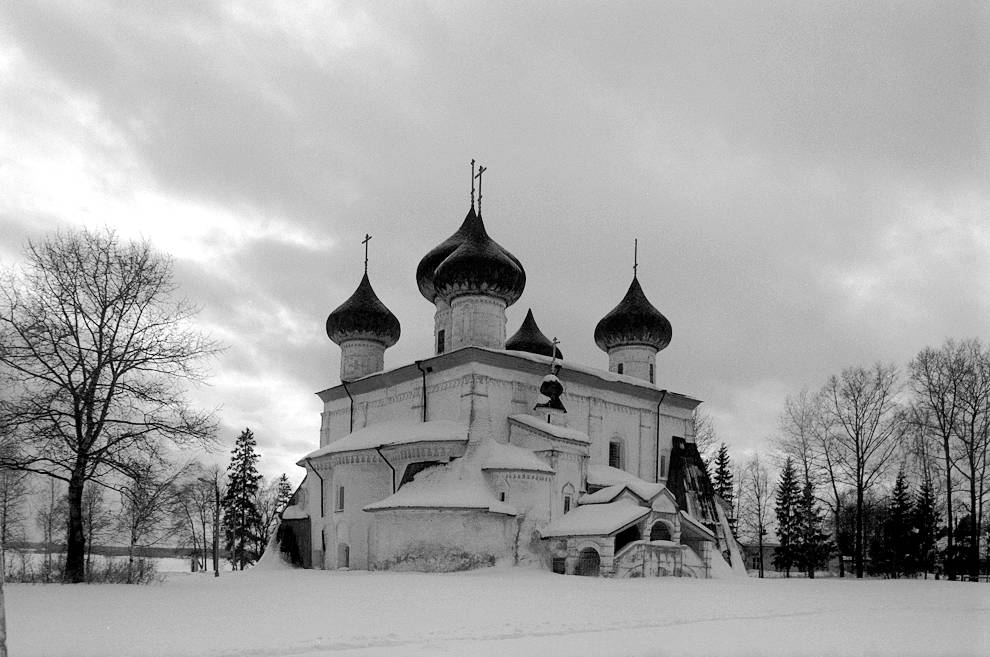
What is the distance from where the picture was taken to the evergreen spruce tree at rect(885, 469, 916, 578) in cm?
3988

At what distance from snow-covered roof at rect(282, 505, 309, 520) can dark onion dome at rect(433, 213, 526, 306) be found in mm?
10161

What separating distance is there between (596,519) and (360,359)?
13880mm

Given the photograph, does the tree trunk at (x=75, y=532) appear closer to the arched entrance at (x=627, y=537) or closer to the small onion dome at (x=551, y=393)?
the small onion dome at (x=551, y=393)

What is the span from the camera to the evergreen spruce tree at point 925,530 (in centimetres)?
3931

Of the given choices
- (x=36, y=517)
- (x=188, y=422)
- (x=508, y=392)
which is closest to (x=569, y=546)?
(x=508, y=392)

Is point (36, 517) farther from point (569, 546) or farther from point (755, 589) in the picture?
point (755, 589)

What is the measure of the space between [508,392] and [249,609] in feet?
52.5

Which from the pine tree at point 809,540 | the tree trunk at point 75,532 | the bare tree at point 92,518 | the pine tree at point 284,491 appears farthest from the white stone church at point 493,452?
the pine tree at point 284,491

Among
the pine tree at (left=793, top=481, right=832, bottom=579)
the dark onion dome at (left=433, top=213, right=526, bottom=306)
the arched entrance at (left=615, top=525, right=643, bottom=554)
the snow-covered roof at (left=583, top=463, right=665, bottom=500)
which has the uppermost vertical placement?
the dark onion dome at (left=433, top=213, right=526, bottom=306)

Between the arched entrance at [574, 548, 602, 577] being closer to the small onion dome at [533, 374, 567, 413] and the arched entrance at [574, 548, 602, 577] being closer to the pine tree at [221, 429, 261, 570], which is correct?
the small onion dome at [533, 374, 567, 413]

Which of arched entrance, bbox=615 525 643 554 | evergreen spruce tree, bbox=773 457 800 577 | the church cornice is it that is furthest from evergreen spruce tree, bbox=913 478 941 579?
arched entrance, bbox=615 525 643 554

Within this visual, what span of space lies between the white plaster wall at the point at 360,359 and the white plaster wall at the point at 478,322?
5.84m

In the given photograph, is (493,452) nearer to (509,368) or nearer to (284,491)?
(509,368)

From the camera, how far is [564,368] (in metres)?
31.6
